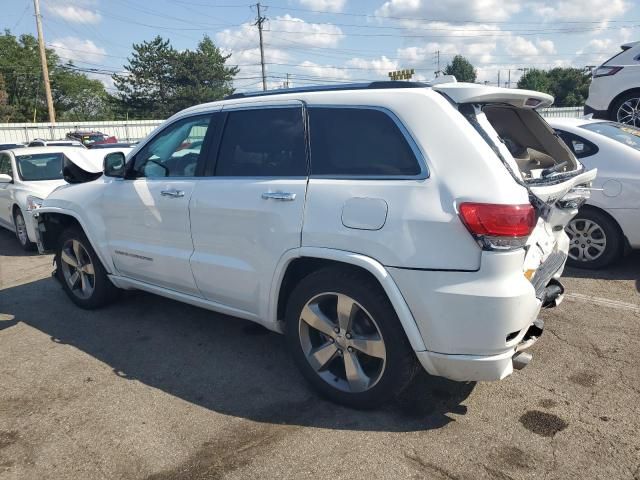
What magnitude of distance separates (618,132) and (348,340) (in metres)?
4.50

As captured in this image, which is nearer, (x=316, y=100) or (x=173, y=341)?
(x=316, y=100)

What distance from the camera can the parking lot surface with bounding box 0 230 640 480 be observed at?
105 inches

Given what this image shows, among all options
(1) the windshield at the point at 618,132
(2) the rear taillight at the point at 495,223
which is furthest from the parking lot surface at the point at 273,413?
(1) the windshield at the point at 618,132

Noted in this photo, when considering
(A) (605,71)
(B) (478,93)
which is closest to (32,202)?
(B) (478,93)

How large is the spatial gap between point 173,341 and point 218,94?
57.9m

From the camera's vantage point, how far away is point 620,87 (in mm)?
8766

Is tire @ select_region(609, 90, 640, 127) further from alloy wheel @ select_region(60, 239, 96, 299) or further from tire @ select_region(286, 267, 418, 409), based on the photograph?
alloy wheel @ select_region(60, 239, 96, 299)

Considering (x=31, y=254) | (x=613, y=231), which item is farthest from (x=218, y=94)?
(x=613, y=231)

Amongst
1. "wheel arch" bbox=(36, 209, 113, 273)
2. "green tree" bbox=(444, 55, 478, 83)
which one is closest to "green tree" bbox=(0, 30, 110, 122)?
"green tree" bbox=(444, 55, 478, 83)

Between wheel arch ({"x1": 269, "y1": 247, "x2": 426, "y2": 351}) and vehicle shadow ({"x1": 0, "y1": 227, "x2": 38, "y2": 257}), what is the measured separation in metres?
6.06

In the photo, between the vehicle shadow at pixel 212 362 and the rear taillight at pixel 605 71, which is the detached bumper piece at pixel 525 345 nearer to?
the vehicle shadow at pixel 212 362

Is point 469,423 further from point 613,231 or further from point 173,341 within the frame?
point 613,231

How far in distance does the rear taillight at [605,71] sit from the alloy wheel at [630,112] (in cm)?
54

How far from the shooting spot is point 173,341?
4297 mm
